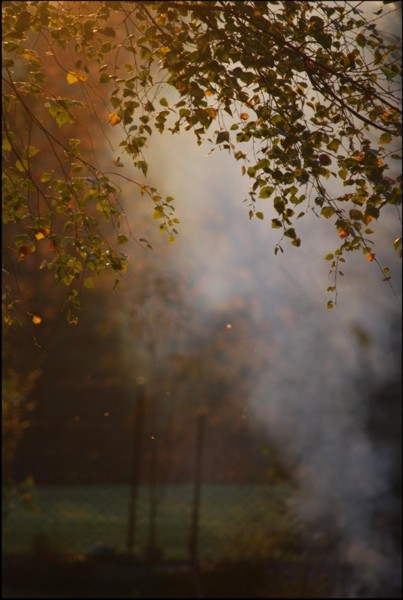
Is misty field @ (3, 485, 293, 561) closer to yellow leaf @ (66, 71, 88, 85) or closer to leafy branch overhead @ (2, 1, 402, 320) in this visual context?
leafy branch overhead @ (2, 1, 402, 320)

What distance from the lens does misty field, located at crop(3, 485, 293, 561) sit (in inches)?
368

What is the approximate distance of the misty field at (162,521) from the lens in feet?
30.7

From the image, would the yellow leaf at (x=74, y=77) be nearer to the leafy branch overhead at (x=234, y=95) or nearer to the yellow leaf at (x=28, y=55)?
the leafy branch overhead at (x=234, y=95)

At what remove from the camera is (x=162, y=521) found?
1334cm

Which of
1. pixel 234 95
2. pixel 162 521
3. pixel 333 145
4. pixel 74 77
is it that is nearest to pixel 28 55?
pixel 74 77

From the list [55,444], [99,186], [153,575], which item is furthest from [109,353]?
[99,186]

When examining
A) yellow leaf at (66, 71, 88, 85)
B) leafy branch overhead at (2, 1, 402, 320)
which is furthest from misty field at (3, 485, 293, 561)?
yellow leaf at (66, 71, 88, 85)

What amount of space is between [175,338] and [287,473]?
475 centimetres

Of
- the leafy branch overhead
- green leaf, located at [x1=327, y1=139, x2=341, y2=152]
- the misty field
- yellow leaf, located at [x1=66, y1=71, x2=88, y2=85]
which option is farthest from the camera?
the misty field

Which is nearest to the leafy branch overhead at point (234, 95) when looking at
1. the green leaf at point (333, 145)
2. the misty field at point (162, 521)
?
the green leaf at point (333, 145)

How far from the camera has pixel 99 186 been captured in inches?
165

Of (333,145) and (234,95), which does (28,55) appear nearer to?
(234,95)

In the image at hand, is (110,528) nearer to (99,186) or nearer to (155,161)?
(155,161)

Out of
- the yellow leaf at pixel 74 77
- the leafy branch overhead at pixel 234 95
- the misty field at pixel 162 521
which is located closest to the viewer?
the leafy branch overhead at pixel 234 95
